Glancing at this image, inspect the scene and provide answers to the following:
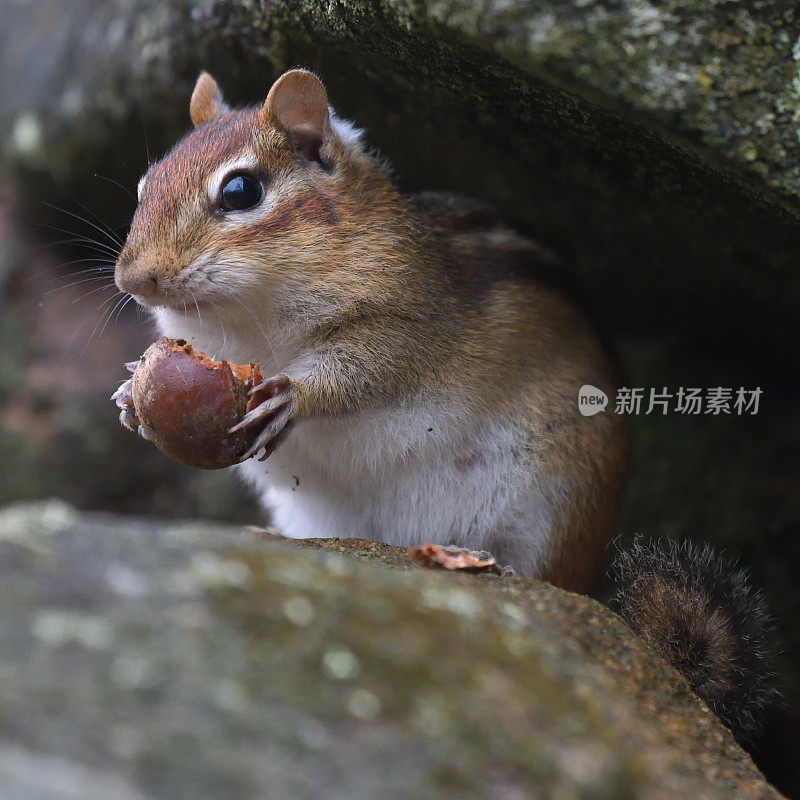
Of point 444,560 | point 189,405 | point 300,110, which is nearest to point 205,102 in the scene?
point 300,110

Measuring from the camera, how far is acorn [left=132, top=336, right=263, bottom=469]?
2.23 m

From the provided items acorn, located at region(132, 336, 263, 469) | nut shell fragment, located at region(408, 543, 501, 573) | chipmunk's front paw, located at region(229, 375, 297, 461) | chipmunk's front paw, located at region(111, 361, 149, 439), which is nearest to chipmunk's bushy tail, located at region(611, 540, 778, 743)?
nut shell fragment, located at region(408, 543, 501, 573)

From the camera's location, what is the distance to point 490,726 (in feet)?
3.99

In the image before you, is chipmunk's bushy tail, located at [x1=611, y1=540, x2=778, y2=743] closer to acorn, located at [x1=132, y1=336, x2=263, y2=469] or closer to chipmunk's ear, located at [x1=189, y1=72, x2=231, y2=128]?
acorn, located at [x1=132, y1=336, x2=263, y2=469]

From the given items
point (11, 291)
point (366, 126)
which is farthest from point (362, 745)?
point (11, 291)

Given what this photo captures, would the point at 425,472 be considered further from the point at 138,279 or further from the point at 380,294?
the point at 138,279

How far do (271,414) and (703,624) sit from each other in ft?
4.60

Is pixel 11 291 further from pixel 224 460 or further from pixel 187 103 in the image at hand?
pixel 224 460

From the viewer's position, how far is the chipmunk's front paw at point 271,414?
2.41 m

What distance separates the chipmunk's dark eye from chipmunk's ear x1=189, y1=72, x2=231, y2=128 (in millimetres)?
634

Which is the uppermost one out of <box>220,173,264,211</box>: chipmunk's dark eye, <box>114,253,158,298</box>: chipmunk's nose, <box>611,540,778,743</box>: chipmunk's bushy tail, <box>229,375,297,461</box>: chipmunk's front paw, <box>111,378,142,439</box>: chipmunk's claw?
<box>220,173,264,211</box>: chipmunk's dark eye

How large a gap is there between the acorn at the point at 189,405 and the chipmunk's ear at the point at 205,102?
1.22 m

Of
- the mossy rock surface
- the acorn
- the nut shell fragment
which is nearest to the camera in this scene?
the mossy rock surface

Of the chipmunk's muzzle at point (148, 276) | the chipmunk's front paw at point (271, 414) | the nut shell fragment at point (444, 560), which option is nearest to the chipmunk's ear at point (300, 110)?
the chipmunk's muzzle at point (148, 276)
